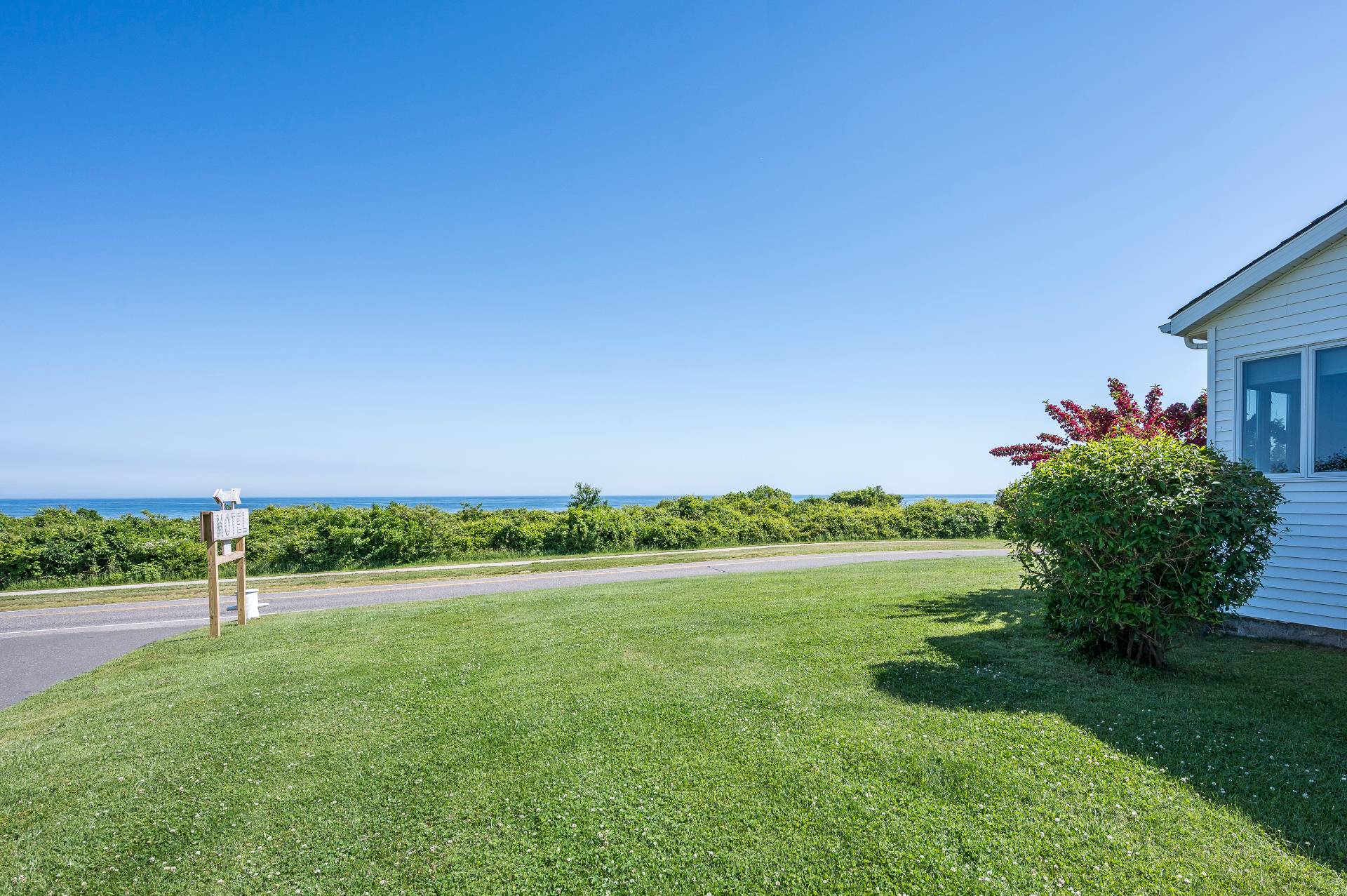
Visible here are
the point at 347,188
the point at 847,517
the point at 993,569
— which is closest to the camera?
the point at 993,569

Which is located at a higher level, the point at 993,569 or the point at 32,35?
the point at 32,35

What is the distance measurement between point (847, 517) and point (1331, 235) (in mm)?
20973

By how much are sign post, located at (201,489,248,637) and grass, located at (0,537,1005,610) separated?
4.73 metres

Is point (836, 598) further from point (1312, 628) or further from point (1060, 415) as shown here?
point (1312, 628)

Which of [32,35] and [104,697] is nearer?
[104,697]

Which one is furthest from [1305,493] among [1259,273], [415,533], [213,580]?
[415,533]

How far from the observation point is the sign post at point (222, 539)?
8602mm

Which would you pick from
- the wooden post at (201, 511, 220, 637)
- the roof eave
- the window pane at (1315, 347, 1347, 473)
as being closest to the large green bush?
the window pane at (1315, 347, 1347, 473)

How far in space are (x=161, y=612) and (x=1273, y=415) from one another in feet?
60.8

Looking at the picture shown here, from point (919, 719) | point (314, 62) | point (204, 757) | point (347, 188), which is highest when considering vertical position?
point (314, 62)

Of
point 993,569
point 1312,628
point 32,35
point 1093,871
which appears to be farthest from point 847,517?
point 32,35

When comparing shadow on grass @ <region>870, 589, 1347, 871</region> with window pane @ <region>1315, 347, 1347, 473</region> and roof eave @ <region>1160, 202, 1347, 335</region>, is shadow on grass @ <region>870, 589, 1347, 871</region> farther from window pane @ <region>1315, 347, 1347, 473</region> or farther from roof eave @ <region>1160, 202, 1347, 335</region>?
roof eave @ <region>1160, 202, 1347, 335</region>

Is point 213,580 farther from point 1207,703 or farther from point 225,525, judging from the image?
point 1207,703

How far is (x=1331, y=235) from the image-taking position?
6770mm
